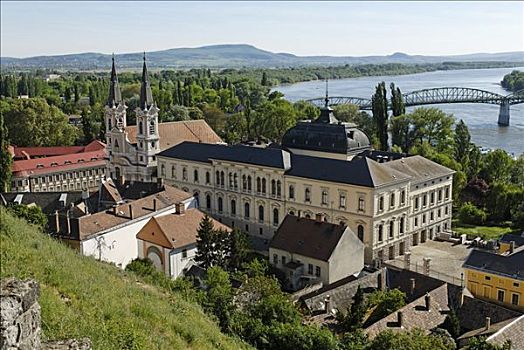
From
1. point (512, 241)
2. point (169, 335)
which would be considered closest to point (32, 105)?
point (512, 241)

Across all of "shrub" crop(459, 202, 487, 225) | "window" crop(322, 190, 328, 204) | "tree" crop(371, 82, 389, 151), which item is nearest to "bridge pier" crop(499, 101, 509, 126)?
"tree" crop(371, 82, 389, 151)

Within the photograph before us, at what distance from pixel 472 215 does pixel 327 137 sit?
1495 centimetres

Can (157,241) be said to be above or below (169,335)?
below

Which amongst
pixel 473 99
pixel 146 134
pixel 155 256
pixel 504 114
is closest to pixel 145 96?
pixel 146 134

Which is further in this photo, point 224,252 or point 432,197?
point 432,197

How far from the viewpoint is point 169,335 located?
14141mm

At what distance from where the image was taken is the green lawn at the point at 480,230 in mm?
48459

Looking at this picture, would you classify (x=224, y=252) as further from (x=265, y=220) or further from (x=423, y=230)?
(x=423, y=230)

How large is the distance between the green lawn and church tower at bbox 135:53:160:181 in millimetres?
29231

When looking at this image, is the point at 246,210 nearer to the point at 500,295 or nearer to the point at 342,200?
the point at 342,200

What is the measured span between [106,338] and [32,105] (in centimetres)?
7506

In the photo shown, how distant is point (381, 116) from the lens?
2579 inches

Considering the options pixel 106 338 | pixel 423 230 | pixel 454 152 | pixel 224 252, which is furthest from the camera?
pixel 454 152

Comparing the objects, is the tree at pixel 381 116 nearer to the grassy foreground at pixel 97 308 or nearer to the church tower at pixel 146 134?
the church tower at pixel 146 134
